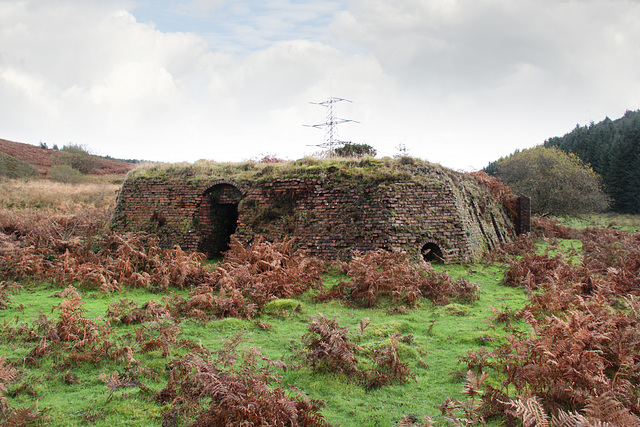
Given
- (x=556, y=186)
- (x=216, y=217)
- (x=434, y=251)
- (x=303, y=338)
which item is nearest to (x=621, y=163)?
(x=556, y=186)

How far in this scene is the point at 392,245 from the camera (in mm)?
10922

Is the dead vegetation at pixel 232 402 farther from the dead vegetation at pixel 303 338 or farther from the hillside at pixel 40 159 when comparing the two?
the hillside at pixel 40 159

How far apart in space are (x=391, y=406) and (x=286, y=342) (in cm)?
219

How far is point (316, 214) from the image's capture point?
11805 millimetres

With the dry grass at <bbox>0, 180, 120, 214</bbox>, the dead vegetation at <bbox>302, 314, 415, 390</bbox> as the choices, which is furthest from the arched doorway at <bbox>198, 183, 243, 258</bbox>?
the dry grass at <bbox>0, 180, 120, 214</bbox>

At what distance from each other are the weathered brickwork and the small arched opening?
1.7 inches

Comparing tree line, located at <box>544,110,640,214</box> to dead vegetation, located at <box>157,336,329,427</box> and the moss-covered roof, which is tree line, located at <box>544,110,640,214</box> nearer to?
the moss-covered roof

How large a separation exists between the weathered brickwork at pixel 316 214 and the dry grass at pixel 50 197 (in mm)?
9931

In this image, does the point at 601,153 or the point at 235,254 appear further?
the point at 601,153

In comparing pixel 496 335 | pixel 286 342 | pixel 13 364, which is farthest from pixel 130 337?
pixel 496 335

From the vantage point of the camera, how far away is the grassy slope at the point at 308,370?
383 centimetres

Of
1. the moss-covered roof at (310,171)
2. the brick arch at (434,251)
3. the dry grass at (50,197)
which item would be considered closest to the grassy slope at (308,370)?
Result: the brick arch at (434,251)

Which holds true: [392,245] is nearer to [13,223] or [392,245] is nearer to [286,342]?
[286,342]

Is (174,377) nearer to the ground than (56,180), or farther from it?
nearer to the ground
